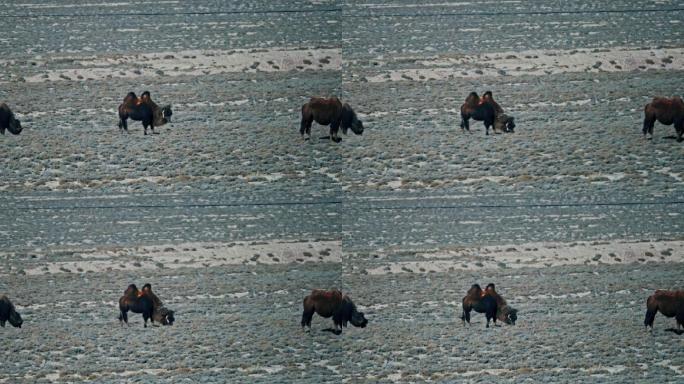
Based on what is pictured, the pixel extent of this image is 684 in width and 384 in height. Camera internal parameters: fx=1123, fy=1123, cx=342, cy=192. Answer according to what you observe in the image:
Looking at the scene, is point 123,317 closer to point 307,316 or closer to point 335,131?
point 307,316

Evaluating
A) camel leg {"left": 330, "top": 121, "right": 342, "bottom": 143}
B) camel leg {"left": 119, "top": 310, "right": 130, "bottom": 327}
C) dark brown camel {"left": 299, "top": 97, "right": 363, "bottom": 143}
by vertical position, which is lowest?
camel leg {"left": 119, "top": 310, "right": 130, "bottom": 327}

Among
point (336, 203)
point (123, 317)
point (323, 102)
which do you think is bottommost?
point (123, 317)

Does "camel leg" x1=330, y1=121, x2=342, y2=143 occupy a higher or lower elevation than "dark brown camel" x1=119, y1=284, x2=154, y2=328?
higher

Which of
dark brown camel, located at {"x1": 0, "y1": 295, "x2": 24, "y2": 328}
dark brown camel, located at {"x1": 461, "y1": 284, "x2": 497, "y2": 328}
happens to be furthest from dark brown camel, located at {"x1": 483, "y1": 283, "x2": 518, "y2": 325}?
dark brown camel, located at {"x1": 0, "y1": 295, "x2": 24, "y2": 328}

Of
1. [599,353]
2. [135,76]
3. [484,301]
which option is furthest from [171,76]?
[599,353]

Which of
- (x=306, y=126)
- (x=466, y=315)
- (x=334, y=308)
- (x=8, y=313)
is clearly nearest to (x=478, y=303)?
(x=466, y=315)

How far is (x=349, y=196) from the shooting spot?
1156 millimetres

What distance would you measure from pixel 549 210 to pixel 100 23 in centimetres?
51

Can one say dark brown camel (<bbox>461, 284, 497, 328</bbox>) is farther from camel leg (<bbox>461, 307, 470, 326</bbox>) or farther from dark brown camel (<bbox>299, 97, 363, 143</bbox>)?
dark brown camel (<bbox>299, 97, 363, 143</bbox>)

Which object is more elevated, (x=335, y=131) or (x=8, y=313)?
(x=335, y=131)

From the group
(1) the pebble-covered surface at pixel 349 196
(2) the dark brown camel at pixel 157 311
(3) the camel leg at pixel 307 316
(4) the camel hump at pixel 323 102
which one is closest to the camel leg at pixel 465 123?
(1) the pebble-covered surface at pixel 349 196

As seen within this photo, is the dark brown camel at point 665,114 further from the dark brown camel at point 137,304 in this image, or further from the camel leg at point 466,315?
the dark brown camel at point 137,304

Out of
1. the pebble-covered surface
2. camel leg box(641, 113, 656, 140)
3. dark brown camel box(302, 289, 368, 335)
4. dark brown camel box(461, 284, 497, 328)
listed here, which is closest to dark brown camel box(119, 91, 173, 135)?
the pebble-covered surface

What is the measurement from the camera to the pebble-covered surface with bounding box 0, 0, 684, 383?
3.74 feet
